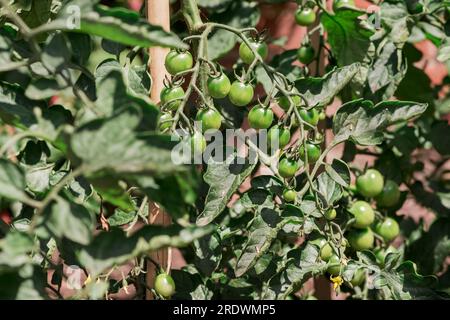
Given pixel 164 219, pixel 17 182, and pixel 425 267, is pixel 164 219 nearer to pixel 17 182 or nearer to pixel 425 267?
pixel 17 182

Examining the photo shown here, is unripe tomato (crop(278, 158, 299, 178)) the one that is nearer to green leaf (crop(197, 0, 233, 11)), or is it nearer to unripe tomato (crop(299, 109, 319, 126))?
unripe tomato (crop(299, 109, 319, 126))

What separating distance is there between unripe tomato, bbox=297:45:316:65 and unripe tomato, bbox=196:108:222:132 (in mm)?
353

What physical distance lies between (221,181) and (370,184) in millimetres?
358

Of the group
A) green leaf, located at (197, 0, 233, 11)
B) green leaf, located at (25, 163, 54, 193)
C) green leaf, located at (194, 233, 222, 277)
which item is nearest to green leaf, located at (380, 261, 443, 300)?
green leaf, located at (194, 233, 222, 277)

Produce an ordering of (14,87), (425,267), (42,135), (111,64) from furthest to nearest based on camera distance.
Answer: (425,267) < (111,64) < (14,87) < (42,135)

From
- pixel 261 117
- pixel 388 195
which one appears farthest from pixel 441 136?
pixel 261 117

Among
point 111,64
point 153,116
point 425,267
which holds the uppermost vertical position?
point 153,116

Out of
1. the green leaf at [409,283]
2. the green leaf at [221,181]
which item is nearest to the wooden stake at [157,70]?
the green leaf at [221,181]

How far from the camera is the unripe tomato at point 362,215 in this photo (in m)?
1.12

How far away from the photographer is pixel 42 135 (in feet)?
2.15

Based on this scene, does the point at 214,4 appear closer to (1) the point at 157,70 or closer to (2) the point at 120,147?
(1) the point at 157,70

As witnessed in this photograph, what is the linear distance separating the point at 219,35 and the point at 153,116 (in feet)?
1.92

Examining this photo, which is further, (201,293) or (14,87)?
(201,293)
